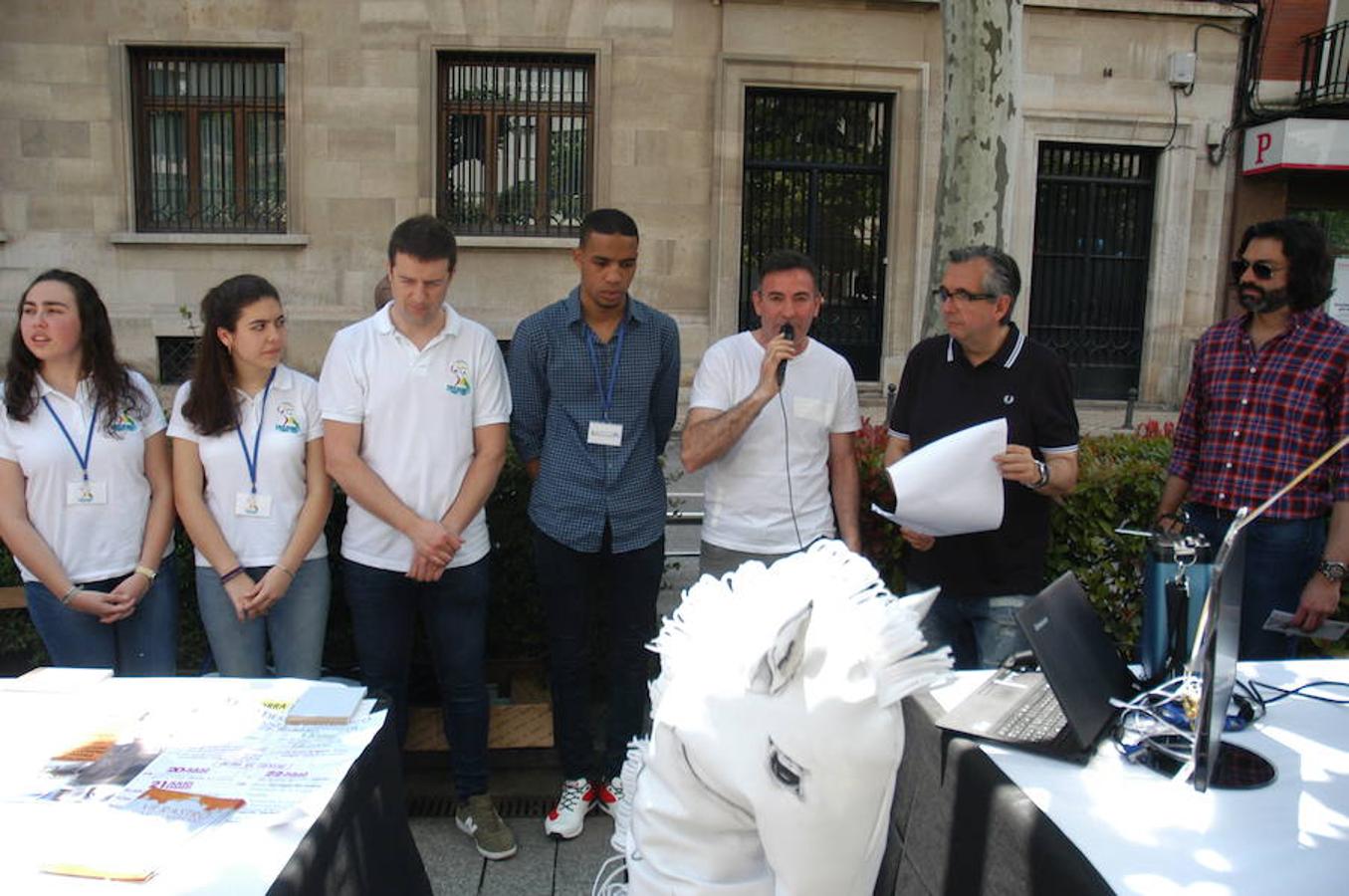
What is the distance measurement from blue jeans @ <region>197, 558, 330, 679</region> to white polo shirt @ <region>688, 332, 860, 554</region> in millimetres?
1280

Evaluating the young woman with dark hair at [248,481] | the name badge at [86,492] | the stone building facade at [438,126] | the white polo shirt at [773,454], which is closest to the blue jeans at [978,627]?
the white polo shirt at [773,454]

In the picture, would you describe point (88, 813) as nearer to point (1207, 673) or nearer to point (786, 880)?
point (786, 880)

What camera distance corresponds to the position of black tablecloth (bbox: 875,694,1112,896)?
1599 millimetres

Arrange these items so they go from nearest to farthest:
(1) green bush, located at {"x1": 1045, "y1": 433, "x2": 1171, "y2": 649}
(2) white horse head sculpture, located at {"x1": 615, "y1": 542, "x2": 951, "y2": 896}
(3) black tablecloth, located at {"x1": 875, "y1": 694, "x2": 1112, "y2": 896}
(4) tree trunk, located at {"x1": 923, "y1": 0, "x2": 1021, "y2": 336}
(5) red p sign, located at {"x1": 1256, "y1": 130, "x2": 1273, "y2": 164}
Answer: (2) white horse head sculpture, located at {"x1": 615, "y1": 542, "x2": 951, "y2": 896}
(3) black tablecloth, located at {"x1": 875, "y1": 694, "x2": 1112, "y2": 896}
(1) green bush, located at {"x1": 1045, "y1": 433, "x2": 1171, "y2": 649}
(4) tree trunk, located at {"x1": 923, "y1": 0, "x2": 1021, "y2": 336}
(5) red p sign, located at {"x1": 1256, "y1": 130, "x2": 1273, "y2": 164}

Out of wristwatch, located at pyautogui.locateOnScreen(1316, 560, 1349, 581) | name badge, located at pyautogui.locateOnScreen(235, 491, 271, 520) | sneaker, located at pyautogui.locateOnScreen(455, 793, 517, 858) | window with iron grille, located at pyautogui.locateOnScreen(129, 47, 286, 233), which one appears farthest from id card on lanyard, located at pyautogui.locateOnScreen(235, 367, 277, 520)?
window with iron grille, located at pyautogui.locateOnScreen(129, 47, 286, 233)

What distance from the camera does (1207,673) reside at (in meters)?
1.74

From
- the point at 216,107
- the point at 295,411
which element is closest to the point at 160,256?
the point at 216,107

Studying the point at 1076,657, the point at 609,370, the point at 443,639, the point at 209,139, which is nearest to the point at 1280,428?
the point at 1076,657

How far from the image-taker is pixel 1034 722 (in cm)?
207

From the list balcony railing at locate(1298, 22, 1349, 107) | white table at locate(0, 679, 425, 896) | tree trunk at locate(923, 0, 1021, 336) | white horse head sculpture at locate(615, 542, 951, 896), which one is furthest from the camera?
balcony railing at locate(1298, 22, 1349, 107)

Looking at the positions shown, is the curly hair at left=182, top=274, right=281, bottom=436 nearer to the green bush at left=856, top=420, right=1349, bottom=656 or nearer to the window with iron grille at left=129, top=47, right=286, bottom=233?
the green bush at left=856, top=420, right=1349, bottom=656

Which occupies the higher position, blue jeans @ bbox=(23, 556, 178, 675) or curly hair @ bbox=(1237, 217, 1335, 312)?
curly hair @ bbox=(1237, 217, 1335, 312)

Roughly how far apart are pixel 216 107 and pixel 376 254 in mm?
Result: 2518

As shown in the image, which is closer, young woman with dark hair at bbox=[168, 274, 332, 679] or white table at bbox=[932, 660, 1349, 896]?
white table at bbox=[932, 660, 1349, 896]
